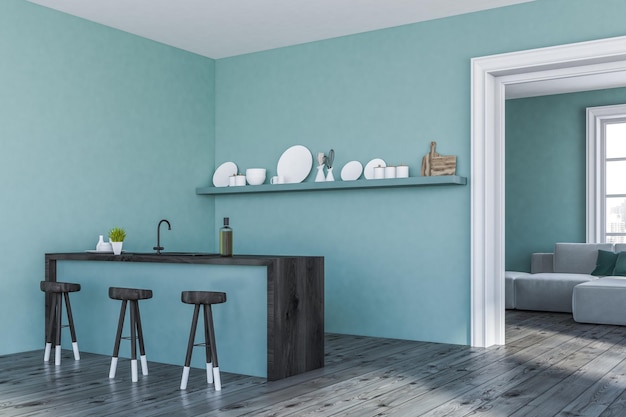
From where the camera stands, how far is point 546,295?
7930 millimetres

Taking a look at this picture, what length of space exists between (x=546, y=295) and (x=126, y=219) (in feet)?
15.5

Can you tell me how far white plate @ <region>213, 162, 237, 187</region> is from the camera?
22.9ft

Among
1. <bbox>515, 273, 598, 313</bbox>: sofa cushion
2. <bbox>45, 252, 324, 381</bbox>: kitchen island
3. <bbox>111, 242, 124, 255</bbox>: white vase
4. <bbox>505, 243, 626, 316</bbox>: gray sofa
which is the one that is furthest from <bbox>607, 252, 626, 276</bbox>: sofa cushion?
<bbox>111, 242, 124, 255</bbox>: white vase

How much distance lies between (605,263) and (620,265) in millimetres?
210

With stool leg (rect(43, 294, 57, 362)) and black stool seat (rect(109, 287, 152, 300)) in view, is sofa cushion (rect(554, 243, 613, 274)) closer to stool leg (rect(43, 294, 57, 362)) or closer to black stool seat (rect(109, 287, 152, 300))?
black stool seat (rect(109, 287, 152, 300))

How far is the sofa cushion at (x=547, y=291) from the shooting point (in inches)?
307

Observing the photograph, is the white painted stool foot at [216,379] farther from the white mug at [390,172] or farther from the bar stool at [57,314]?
the white mug at [390,172]

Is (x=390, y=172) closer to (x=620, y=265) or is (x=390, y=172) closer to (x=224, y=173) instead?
(x=224, y=173)

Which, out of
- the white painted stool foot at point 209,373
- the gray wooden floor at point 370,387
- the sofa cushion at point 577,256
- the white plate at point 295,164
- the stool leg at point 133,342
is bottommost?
the gray wooden floor at point 370,387

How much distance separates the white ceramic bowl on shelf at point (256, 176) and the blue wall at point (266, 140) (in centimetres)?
17

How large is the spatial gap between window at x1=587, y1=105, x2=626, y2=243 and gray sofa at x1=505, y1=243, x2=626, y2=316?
53 cm

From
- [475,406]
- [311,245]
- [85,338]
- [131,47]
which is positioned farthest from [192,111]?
[475,406]

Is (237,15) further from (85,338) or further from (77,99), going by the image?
(85,338)

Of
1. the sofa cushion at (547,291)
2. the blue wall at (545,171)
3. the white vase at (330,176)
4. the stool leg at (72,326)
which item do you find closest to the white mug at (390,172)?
the white vase at (330,176)
